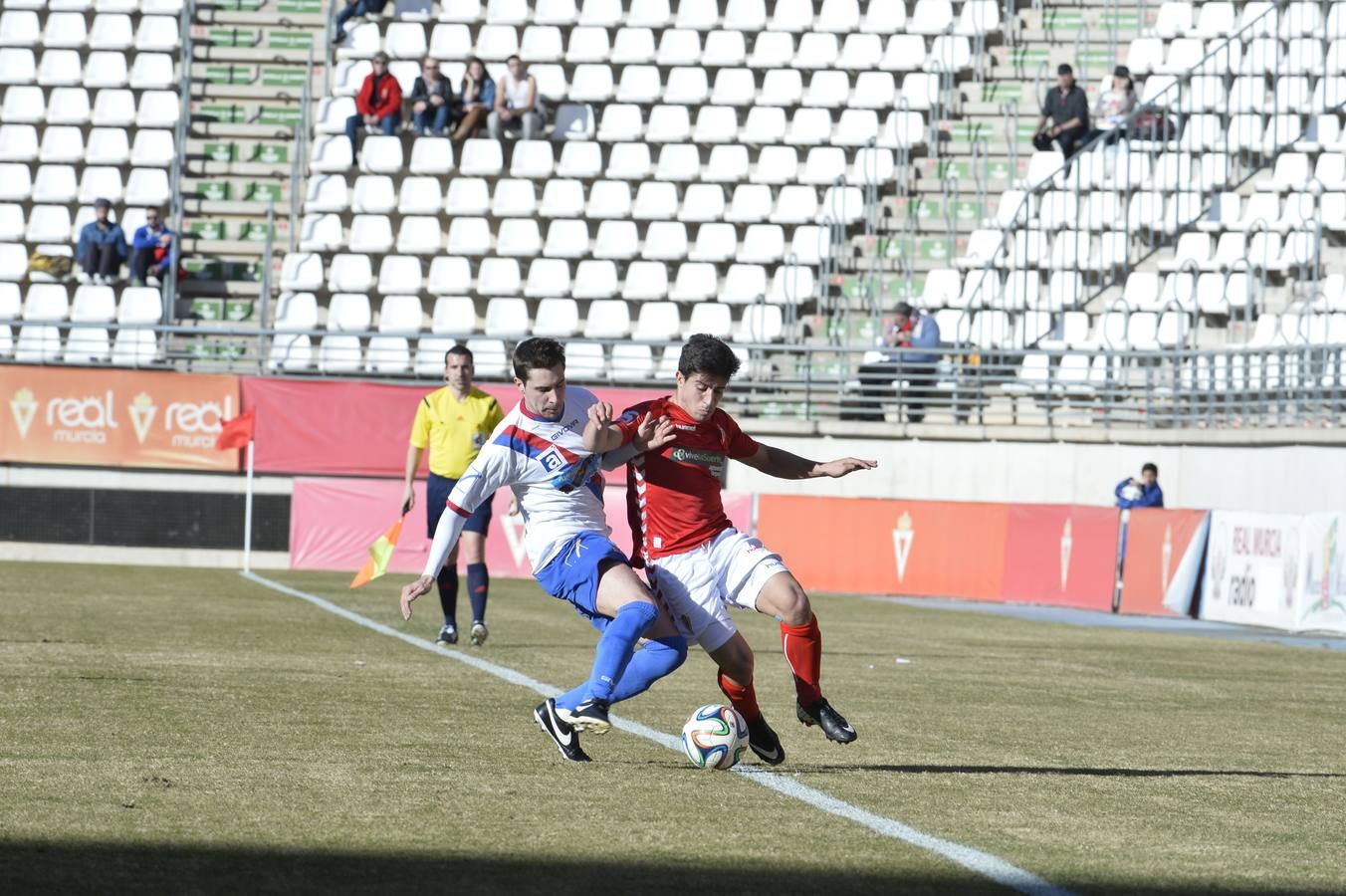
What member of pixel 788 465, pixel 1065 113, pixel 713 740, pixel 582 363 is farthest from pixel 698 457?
pixel 1065 113

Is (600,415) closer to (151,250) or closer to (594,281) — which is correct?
(594,281)

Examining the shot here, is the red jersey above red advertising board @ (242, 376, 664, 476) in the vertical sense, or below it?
above

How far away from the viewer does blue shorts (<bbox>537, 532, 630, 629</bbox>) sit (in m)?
7.86

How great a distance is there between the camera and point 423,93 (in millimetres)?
30031

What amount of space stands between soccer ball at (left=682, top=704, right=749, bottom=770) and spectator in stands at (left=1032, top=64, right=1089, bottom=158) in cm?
2208

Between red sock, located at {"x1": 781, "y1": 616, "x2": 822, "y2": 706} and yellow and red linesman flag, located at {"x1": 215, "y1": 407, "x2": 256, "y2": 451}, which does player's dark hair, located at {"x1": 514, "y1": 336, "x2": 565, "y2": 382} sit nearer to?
red sock, located at {"x1": 781, "y1": 616, "x2": 822, "y2": 706}

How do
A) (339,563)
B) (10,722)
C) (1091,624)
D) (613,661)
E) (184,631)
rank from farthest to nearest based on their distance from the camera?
(339,563) → (1091,624) → (184,631) → (10,722) → (613,661)

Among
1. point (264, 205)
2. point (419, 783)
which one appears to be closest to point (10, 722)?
point (419, 783)

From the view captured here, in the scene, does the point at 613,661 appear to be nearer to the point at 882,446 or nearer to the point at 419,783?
the point at 419,783

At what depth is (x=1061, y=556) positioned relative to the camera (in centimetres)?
2366

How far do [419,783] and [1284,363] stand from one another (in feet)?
59.1

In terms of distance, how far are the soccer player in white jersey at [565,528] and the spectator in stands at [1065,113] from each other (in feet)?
69.7

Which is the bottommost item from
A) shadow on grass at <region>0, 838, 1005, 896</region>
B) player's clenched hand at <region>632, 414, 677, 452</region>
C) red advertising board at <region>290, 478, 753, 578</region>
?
red advertising board at <region>290, 478, 753, 578</region>

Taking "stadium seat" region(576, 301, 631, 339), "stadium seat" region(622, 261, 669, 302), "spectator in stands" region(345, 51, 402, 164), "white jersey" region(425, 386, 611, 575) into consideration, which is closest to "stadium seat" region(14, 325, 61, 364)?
"spectator in stands" region(345, 51, 402, 164)
